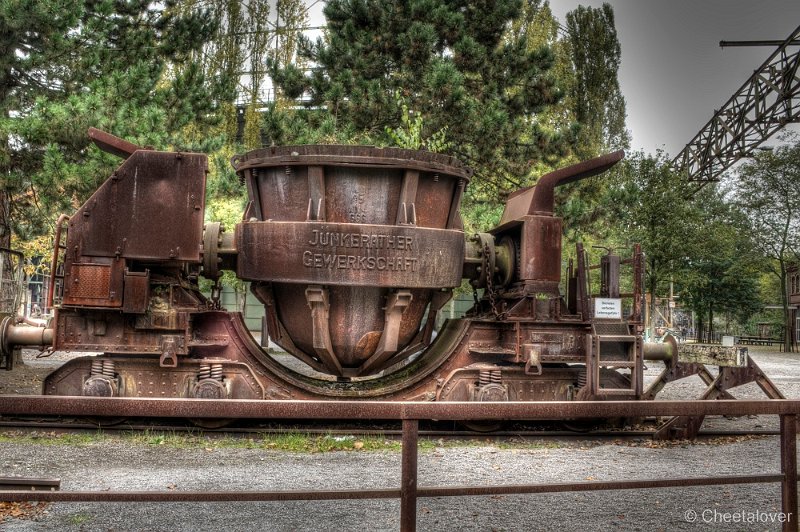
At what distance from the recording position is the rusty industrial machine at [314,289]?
7926mm

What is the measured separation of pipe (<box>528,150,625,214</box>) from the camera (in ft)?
29.5

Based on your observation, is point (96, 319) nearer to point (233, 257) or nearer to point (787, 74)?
point (233, 257)

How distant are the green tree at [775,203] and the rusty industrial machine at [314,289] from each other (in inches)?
1110

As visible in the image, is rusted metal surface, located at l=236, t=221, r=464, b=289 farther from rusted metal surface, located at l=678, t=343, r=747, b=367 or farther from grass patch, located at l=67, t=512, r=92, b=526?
rusted metal surface, located at l=678, t=343, r=747, b=367

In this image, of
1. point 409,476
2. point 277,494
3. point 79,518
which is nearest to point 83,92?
point 79,518

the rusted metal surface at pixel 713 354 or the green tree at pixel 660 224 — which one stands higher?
the green tree at pixel 660 224

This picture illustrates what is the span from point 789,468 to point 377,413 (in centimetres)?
227

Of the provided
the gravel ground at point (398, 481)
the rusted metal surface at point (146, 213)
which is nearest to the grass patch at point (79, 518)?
the gravel ground at point (398, 481)

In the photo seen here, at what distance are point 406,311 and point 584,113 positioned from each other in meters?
21.1

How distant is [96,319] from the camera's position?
8.06 m

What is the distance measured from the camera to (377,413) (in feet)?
10.0

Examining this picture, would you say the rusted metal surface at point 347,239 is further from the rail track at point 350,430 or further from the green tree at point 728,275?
the green tree at point 728,275

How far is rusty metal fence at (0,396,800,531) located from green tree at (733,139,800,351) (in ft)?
109

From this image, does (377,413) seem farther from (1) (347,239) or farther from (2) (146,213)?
(2) (146,213)
